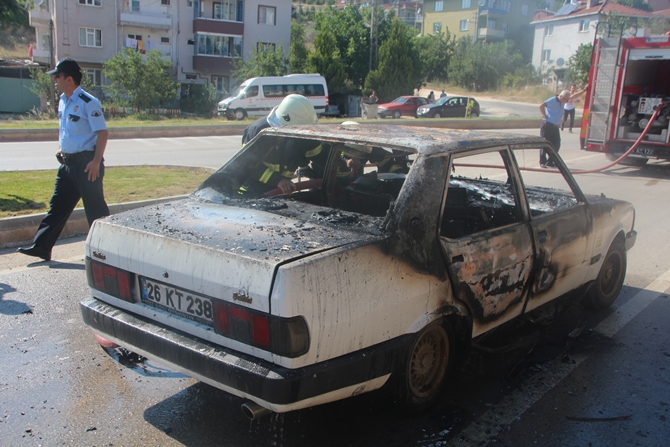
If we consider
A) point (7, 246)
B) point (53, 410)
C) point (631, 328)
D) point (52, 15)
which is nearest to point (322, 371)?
point (53, 410)

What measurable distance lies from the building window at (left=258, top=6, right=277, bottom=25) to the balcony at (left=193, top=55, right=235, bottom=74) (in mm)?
4674

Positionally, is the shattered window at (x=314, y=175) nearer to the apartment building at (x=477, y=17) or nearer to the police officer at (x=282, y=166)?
the police officer at (x=282, y=166)

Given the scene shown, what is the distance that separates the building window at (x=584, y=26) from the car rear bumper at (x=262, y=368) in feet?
231

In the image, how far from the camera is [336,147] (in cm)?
444

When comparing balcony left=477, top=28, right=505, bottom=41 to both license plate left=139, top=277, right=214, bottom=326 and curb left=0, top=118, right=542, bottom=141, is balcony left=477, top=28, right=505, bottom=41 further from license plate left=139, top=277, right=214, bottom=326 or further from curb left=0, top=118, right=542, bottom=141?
license plate left=139, top=277, right=214, bottom=326

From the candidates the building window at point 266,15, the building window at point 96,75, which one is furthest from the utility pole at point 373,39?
the building window at point 96,75

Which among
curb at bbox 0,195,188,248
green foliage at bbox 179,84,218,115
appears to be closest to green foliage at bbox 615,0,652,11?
green foliage at bbox 179,84,218,115

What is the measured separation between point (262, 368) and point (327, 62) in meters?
41.0

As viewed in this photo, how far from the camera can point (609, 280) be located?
5.12 m

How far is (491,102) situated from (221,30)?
23.2 metres

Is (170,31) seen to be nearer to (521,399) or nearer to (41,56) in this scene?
(41,56)

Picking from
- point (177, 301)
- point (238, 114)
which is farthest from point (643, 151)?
point (238, 114)

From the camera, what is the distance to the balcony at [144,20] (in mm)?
41812

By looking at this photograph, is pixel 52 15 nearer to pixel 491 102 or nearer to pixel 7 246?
pixel 491 102
